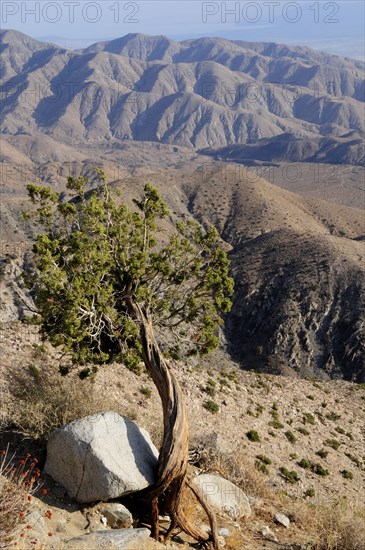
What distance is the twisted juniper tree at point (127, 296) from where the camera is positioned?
553 inches

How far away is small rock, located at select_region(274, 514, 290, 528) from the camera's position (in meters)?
15.1

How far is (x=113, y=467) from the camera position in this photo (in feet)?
42.5

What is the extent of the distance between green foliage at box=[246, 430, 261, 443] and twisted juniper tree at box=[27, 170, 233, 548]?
25.3ft

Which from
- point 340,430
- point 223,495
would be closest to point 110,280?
point 223,495

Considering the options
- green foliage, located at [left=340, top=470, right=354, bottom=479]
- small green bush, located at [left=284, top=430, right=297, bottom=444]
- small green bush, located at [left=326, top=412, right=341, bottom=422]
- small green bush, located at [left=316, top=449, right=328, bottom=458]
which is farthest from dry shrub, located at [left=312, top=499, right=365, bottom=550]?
small green bush, located at [left=326, top=412, right=341, bottom=422]

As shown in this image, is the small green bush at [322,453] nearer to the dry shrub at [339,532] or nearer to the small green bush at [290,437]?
the small green bush at [290,437]

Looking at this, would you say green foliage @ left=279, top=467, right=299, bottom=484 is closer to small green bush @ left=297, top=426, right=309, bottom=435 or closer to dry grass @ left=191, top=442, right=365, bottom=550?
dry grass @ left=191, top=442, right=365, bottom=550

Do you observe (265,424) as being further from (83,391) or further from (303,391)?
(83,391)

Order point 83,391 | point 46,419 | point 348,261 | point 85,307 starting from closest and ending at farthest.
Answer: point 46,419 → point 85,307 → point 83,391 → point 348,261

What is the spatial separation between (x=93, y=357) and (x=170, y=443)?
4.77 meters

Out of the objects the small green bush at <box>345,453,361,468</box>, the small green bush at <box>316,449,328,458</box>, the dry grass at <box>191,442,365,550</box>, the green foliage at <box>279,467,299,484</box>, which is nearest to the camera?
the dry grass at <box>191,442,365,550</box>

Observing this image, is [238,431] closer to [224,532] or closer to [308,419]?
[308,419]

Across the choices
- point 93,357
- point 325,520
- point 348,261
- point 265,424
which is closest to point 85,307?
point 93,357

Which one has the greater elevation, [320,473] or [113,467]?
[113,467]
